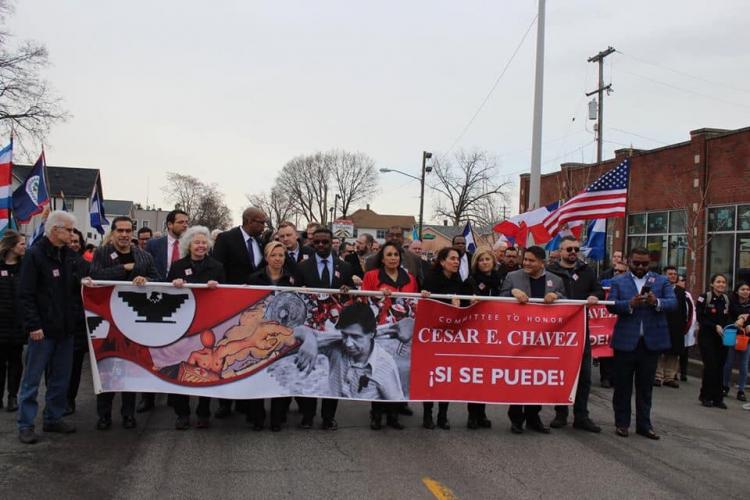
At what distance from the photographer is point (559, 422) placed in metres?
7.05

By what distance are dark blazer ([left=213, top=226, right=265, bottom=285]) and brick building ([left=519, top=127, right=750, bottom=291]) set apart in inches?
617

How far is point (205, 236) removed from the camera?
21.6ft

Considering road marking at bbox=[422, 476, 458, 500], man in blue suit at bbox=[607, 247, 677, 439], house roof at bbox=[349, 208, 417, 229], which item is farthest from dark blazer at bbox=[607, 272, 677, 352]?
house roof at bbox=[349, 208, 417, 229]

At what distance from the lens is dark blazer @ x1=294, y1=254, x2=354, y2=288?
687 centimetres

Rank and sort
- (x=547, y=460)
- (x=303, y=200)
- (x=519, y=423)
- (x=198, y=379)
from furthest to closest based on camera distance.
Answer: (x=303, y=200)
(x=519, y=423)
(x=198, y=379)
(x=547, y=460)

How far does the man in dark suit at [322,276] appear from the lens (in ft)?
21.6

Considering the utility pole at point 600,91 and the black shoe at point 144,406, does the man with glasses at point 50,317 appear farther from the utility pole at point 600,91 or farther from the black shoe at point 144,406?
the utility pole at point 600,91

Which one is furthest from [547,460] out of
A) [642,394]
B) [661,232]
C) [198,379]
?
[661,232]

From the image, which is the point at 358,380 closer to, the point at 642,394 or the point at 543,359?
the point at 543,359

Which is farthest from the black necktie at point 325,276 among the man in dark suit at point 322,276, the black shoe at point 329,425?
the black shoe at point 329,425

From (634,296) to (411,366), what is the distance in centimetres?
247

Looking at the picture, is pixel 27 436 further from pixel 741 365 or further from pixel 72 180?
pixel 72 180

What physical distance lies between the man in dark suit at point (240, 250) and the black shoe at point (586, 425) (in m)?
3.66

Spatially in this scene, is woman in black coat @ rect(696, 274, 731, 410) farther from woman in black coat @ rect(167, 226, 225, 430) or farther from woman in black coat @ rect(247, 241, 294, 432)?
woman in black coat @ rect(167, 226, 225, 430)
